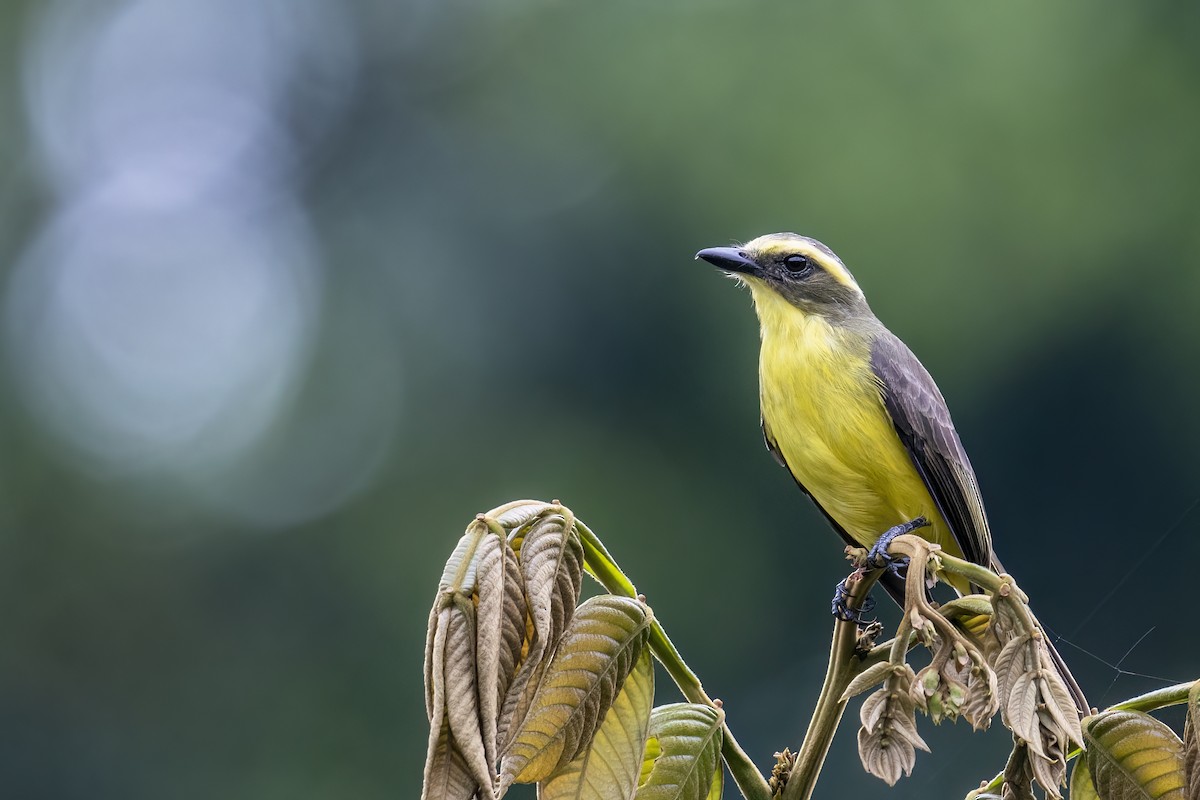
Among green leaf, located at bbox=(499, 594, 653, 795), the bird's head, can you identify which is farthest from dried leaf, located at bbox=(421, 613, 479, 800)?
the bird's head

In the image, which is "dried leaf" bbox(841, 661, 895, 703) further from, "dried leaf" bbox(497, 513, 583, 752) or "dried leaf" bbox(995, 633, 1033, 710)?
"dried leaf" bbox(497, 513, 583, 752)

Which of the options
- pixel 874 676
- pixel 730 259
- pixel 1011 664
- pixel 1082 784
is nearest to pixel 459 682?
pixel 874 676

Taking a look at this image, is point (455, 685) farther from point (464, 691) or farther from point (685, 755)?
point (685, 755)

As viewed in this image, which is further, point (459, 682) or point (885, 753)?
point (885, 753)

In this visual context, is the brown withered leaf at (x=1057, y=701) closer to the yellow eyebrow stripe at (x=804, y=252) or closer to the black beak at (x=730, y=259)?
the black beak at (x=730, y=259)

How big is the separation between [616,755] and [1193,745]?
562mm

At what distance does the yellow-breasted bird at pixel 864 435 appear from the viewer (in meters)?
3.00

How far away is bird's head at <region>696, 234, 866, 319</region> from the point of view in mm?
3363

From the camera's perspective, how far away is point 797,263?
3.46 meters

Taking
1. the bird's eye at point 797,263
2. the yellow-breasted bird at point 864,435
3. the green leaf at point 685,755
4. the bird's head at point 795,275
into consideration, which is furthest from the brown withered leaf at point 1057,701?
the bird's eye at point 797,263

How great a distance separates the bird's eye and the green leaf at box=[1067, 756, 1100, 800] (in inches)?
86.9

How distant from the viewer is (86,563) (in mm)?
10562

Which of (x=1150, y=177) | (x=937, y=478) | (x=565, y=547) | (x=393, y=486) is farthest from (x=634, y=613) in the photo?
(x=393, y=486)

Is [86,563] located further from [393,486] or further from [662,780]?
[662,780]
